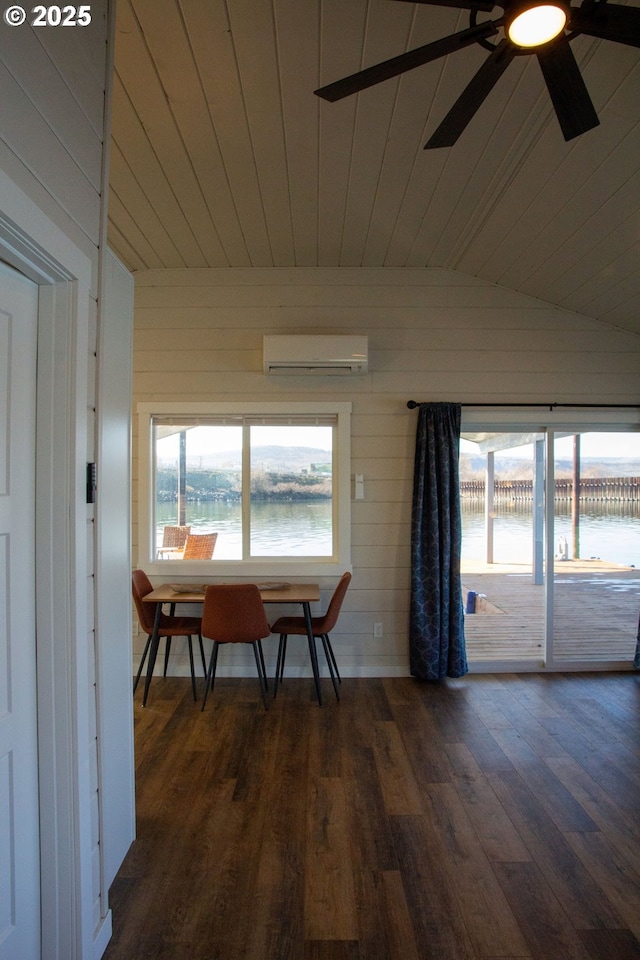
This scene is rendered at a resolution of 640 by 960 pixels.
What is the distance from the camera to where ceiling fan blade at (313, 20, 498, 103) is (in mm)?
1422

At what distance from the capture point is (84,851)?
1506mm

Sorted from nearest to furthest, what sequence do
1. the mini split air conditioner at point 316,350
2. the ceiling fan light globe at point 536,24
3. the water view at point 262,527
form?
1. the ceiling fan light globe at point 536,24
2. the mini split air conditioner at point 316,350
3. the water view at point 262,527

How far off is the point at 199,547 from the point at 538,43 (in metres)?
3.61

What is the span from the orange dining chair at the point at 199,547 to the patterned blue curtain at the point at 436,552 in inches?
64.3

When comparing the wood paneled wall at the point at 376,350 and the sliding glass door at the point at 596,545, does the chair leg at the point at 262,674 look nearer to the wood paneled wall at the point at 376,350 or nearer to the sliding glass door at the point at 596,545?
the wood paneled wall at the point at 376,350

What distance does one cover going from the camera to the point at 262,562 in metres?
4.07

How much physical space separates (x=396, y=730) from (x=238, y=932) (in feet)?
5.23

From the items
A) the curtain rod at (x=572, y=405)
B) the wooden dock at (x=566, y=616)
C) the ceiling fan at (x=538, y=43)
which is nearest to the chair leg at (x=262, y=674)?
the wooden dock at (x=566, y=616)

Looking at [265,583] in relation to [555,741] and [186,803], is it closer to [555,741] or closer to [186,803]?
[186,803]

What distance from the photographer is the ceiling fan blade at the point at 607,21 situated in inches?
52.6

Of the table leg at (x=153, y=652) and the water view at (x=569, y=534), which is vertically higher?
the water view at (x=569, y=534)

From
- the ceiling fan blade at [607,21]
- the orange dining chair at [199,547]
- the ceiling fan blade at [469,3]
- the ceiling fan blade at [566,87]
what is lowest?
the orange dining chair at [199,547]

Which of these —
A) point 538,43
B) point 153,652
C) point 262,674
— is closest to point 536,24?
point 538,43

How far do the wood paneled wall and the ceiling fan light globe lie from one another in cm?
265
